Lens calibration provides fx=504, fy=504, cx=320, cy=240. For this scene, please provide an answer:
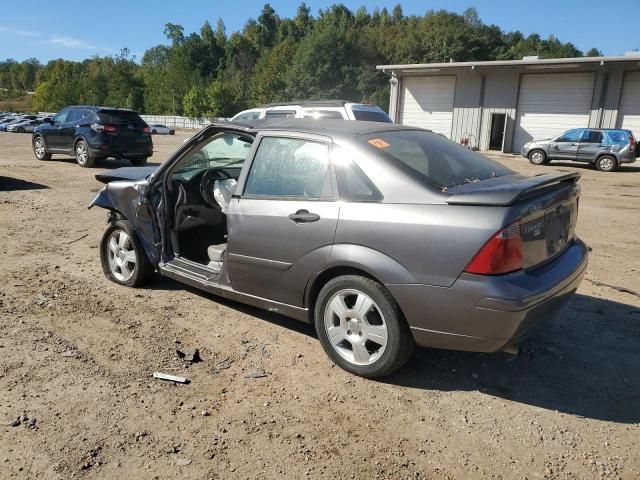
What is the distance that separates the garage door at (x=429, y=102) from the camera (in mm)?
30719

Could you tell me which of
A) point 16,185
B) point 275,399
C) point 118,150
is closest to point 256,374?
point 275,399

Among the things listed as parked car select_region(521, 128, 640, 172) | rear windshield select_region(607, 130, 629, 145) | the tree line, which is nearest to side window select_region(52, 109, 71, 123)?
parked car select_region(521, 128, 640, 172)

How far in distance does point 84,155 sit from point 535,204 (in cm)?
1456

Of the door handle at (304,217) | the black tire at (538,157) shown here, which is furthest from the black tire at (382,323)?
the black tire at (538,157)

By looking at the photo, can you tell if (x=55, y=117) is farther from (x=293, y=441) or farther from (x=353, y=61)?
(x=353, y=61)

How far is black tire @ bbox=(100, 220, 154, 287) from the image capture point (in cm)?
472

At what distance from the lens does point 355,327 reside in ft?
10.8

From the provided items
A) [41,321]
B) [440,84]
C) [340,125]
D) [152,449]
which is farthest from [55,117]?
[440,84]

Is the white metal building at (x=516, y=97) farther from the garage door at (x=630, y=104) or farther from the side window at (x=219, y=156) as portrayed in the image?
the side window at (x=219, y=156)

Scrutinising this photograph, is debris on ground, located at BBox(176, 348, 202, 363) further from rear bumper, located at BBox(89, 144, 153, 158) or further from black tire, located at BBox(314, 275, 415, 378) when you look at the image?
rear bumper, located at BBox(89, 144, 153, 158)

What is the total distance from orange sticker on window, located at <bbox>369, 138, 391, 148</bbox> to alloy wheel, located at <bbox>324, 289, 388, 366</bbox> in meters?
1.00

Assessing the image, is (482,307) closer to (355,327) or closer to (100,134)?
(355,327)

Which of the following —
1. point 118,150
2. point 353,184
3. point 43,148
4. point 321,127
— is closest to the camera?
point 353,184

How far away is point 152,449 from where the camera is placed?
104 inches
